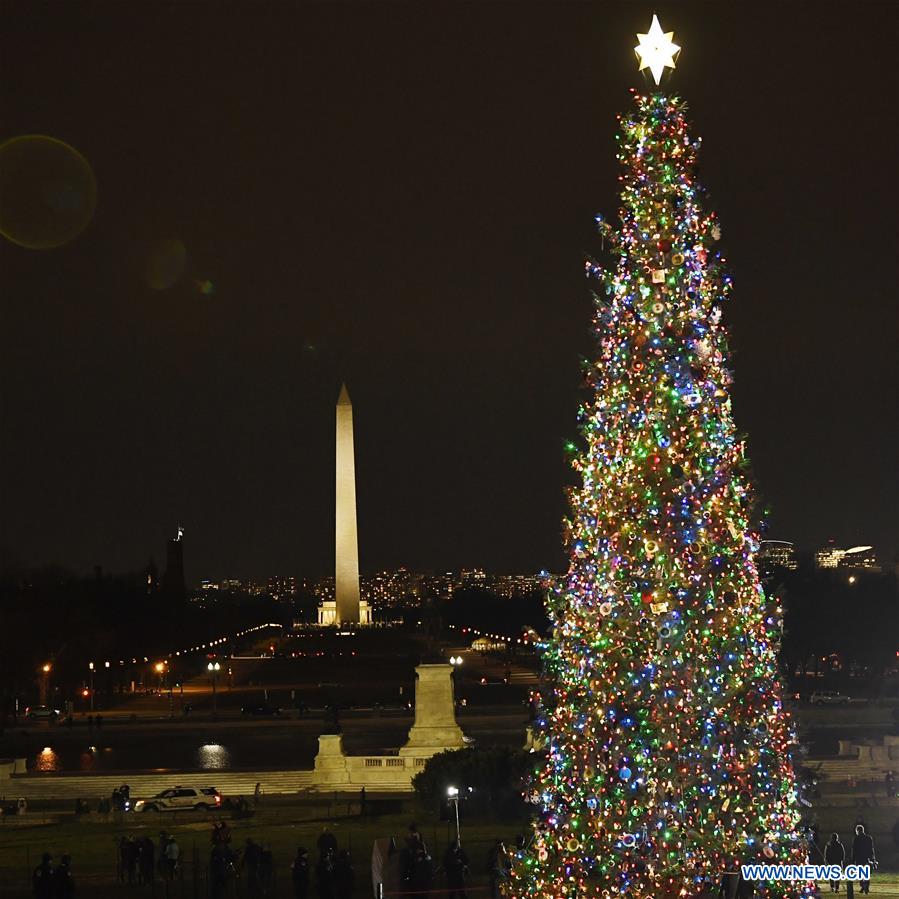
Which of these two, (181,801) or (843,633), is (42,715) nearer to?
(181,801)

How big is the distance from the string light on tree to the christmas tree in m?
0.02

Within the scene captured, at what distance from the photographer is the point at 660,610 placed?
17.7 m

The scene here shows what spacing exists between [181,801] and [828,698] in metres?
31.4

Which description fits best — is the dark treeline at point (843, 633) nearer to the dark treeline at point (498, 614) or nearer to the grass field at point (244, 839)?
→ the dark treeline at point (498, 614)

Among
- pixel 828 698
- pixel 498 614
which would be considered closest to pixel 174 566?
pixel 498 614

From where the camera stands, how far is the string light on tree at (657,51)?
18.5 m

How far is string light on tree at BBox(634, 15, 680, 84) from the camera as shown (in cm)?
1850

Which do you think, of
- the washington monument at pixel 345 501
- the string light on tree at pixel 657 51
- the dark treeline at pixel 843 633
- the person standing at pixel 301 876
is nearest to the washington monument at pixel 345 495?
the washington monument at pixel 345 501

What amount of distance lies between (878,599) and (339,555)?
38479 mm

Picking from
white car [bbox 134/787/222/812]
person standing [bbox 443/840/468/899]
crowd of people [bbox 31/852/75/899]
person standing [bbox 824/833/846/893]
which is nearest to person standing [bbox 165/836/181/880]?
crowd of people [bbox 31/852/75/899]

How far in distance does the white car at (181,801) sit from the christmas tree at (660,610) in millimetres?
22231

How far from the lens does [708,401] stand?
Answer: 18000 mm

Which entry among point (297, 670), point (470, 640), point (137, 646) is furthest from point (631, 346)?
point (470, 640)

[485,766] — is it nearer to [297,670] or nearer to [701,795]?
[701,795]
